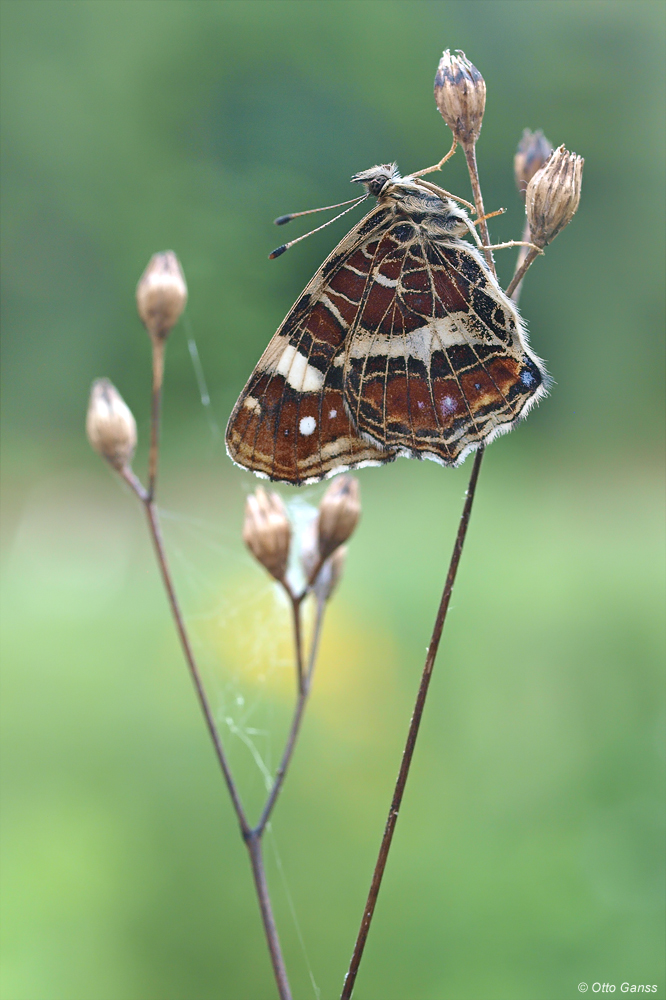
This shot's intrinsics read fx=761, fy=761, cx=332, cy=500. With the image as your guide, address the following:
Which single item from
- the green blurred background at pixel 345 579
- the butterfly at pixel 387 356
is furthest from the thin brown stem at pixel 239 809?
the green blurred background at pixel 345 579

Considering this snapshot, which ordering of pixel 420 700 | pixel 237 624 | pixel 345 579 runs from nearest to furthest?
pixel 420 700 → pixel 237 624 → pixel 345 579

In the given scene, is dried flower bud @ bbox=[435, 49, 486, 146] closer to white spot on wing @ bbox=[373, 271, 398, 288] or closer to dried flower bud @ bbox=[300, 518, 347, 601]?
white spot on wing @ bbox=[373, 271, 398, 288]

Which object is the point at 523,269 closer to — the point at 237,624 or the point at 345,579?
the point at 237,624

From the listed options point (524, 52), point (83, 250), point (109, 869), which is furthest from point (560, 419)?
point (109, 869)

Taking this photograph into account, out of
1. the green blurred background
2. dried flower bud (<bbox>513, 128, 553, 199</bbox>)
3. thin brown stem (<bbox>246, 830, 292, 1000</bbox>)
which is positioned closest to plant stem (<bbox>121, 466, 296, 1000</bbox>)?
thin brown stem (<bbox>246, 830, 292, 1000</bbox>)

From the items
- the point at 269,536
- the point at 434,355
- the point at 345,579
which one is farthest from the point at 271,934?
the point at 345,579

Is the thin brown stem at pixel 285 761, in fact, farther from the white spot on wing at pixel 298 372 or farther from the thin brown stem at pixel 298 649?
the white spot on wing at pixel 298 372
